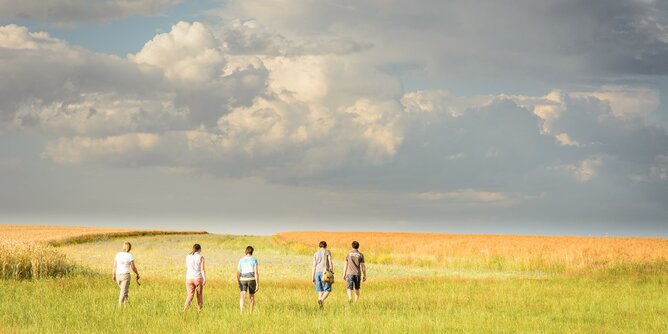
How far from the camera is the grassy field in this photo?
20.7 m

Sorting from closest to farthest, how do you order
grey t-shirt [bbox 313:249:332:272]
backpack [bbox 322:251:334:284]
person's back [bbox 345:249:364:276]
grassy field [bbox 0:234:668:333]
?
grassy field [bbox 0:234:668:333], backpack [bbox 322:251:334:284], grey t-shirt [bbox 313:249:332:272], person's back [bbox 345:249:364:276]

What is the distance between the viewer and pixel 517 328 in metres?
20.7

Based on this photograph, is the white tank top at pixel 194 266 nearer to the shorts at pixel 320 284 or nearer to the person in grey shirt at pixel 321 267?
the person in grey shirt at pixel 321 267

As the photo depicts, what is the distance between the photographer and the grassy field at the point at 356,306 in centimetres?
2070

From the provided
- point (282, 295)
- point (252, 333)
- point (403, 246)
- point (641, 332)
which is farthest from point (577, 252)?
point (252, 333)

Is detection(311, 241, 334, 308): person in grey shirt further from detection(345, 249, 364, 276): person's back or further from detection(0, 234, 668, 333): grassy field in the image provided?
detection(345, 249, 364, 276): person's back

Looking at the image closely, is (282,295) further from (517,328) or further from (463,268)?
(463,268)

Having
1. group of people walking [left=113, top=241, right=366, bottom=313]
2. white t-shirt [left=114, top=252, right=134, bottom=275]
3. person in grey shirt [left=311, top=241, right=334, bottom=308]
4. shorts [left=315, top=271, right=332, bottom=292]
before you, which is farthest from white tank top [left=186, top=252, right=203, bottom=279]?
shorts [left=315, top=271, right=332, bottom=292]

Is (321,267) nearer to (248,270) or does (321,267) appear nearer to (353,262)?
(353,262)

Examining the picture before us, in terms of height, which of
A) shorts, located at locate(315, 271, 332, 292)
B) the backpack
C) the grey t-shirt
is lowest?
shorts, located at locate(315, 271, 332, 292)

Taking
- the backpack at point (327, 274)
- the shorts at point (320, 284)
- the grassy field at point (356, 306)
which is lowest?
the grassy field at point (356, 306)

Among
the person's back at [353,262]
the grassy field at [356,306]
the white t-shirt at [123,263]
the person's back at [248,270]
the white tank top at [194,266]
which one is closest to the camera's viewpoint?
the grassy field at [356,306]

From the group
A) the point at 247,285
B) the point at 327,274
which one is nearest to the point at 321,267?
the point at 327,274

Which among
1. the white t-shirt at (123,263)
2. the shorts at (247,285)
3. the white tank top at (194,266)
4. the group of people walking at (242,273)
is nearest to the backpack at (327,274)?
the group of people walking at (242,273)
